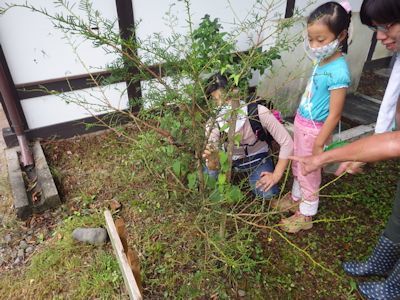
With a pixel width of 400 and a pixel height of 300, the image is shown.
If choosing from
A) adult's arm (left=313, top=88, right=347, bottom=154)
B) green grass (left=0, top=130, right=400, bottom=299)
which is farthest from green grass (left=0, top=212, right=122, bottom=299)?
adult's arm (left=313, top=88, right=347, bottom=154)

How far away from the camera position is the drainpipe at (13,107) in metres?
3.24

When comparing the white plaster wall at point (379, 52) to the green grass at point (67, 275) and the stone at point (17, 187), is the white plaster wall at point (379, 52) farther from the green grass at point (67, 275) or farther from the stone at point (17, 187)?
the stone at point (17, 187)

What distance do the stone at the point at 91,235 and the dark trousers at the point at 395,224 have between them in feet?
7.19

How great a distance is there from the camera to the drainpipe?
3.24 meters

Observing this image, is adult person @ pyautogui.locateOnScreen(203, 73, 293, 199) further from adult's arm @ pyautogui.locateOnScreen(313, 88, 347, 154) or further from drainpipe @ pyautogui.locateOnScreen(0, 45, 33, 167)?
drainpipe @ pyautogui.locateOnScreen(0, 45, 33, 167)

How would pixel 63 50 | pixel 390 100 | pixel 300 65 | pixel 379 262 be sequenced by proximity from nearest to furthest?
pixel 390 100 < pixel 379 262 < pixel 63 50 < pixel 300 65

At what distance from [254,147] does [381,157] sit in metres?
1.36

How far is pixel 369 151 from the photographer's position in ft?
5.03

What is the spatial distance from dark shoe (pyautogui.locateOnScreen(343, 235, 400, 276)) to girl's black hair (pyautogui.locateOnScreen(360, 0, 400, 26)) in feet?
4.77

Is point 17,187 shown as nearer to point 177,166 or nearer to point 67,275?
point 67,275

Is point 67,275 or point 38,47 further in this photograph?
point 38,47

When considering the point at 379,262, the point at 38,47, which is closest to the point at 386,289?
the point at 379,262

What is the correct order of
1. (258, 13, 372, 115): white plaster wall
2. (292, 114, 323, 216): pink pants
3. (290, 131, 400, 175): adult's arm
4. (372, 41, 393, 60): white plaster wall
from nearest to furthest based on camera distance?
(290, 131, 400, 175): adult's arm, (292, 114, 323, 216): pink pants, (258, 13, 372, 115): white plaster wall, (372, 41, 393, 60): white plaster wall

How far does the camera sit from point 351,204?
3051 millimetres
